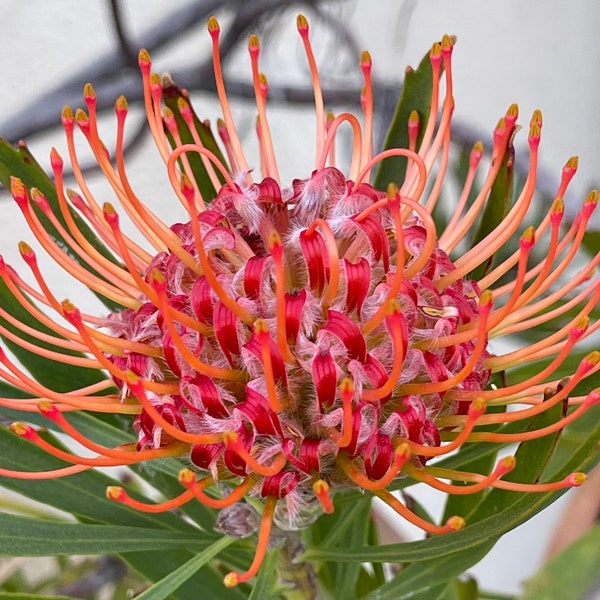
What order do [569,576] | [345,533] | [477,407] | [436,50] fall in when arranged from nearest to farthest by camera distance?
1. [569,576]
2. [477,407]
3. [436,50]
4. [345,533]

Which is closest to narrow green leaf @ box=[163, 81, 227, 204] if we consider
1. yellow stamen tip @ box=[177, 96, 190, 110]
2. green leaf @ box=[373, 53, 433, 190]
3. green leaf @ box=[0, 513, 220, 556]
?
yellow stamen tip @ box=[177, 96, 190, 110]

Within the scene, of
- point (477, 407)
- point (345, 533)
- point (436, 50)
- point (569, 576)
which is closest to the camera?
point (569, 576)

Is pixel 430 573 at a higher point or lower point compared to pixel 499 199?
lower

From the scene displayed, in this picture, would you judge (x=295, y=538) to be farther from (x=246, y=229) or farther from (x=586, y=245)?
(x=586, y=245)

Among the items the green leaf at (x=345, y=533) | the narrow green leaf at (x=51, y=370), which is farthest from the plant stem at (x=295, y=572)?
the narrow green leaf at (x=51, y=370)

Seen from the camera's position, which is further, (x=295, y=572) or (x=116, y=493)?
(x=295, y=572)

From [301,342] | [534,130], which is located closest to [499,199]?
[534,130]

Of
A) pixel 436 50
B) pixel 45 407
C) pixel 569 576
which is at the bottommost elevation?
pixel 569 576

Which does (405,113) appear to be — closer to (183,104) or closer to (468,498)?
(183,104)
